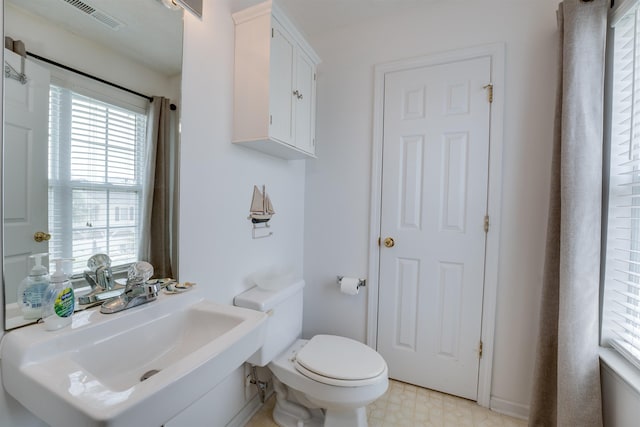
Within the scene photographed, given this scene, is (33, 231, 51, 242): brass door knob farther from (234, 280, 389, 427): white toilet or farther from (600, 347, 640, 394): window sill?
(600, 347, 640, 394): window sill

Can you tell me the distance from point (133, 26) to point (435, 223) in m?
1.76

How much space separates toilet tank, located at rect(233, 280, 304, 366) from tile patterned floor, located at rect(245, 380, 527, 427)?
454 millimetres

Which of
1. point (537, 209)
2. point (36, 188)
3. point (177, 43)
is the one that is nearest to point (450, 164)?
point (537, 209)

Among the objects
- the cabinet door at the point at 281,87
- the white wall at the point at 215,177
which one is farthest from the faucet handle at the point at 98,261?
the cabinet door at the point at 281,87

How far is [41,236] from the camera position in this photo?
0.79 metres

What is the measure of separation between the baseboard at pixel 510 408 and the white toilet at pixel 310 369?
0.81 meters

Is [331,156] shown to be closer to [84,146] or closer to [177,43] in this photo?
[177,43]

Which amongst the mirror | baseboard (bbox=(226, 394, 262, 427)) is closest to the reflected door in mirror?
the mirror

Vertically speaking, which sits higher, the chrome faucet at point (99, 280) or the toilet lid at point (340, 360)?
the chrome faucet at point (99, 280)

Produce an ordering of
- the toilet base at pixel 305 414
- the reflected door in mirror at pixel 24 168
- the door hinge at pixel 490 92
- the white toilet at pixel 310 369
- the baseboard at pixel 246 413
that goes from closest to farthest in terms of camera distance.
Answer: the reflected door in mirror at pixel 24 168, the white toilet at pixel 310 369, the toilet base at pixel 305 414, the baseboard at pixel 246 413, the door hinge at pixel 490 92

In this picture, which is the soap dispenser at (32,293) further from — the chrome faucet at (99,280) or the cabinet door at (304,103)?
the cabinet door at (304,103)

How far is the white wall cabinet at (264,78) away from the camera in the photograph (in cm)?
130

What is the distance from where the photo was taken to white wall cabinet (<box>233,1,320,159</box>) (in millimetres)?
1303

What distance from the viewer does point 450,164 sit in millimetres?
1654
